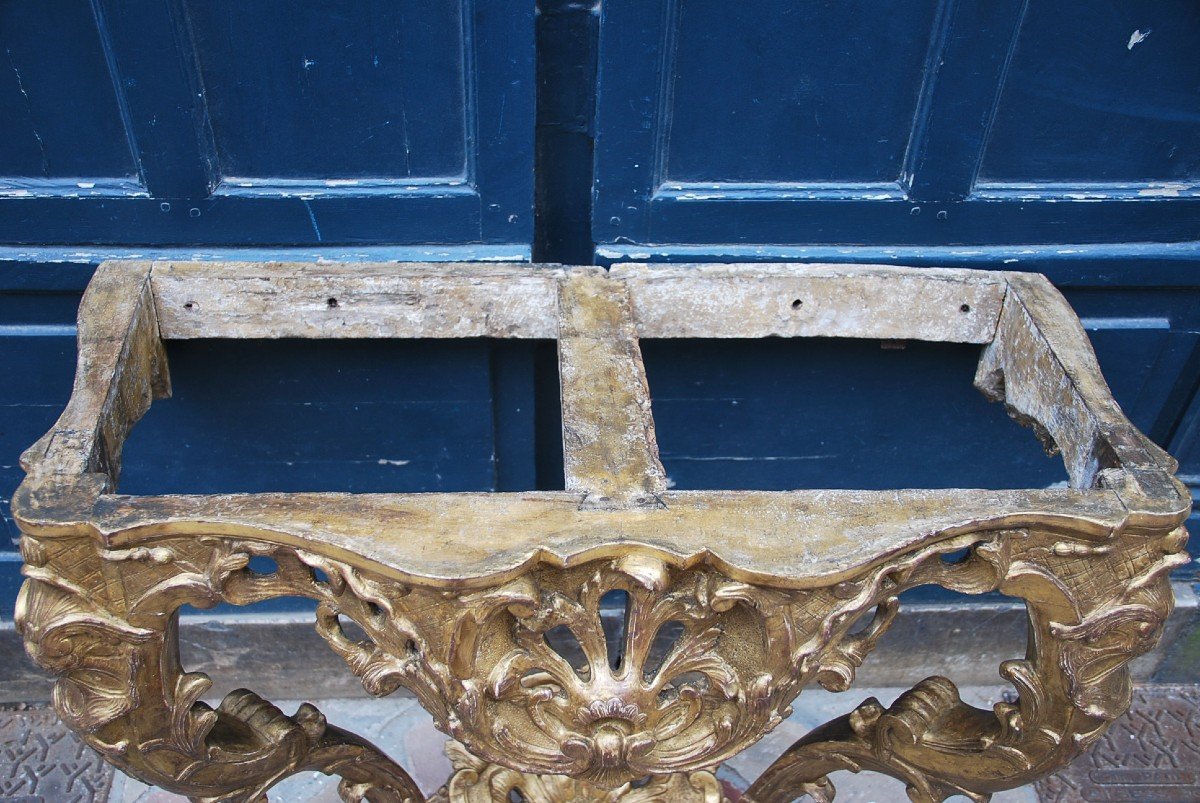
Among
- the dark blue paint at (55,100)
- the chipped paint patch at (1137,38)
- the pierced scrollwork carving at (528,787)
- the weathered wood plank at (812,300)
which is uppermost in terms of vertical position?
the chipped paint patch at (1137,38)

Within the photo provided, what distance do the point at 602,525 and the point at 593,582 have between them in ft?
0.21

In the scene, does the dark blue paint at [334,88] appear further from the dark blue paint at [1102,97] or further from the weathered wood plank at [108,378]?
the dark blue paint at [1102,97]

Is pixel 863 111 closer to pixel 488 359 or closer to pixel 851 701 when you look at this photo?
pixel 488 359

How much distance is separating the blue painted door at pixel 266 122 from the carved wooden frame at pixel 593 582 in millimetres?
194

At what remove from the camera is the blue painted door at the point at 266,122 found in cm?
141

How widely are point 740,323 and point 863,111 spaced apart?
0.39m

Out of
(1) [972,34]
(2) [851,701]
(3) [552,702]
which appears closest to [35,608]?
(3) [552,702]

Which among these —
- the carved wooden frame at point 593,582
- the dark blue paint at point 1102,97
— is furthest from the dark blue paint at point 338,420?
the dark blue paint at point 1102,97

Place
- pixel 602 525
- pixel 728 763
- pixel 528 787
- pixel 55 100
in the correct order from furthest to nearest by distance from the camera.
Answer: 1. pixel 728 763
2. pixel 528 787
3. pixel 55 100
4. pixel 602 525

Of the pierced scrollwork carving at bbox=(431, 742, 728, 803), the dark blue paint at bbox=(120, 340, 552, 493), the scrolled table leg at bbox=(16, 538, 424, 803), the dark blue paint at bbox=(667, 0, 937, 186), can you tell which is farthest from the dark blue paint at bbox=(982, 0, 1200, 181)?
the scrolled table leg at bbox=(16, 538, 424, 803)

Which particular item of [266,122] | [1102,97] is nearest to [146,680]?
[266,122]

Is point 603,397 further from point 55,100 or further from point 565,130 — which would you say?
point 55,100

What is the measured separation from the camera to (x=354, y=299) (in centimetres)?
149

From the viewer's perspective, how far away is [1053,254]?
1.64 m
